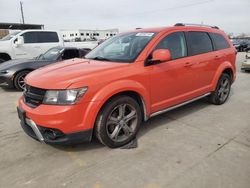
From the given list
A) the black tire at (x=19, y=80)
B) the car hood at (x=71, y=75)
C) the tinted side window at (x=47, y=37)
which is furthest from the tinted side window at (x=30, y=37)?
the car hood at (x=71, y=75)

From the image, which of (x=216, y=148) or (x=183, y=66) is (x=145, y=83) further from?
(x=216, y=148)

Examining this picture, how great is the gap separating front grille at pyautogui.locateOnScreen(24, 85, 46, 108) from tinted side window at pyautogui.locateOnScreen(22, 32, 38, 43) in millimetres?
8252

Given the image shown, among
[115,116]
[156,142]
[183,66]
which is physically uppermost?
[183,66]

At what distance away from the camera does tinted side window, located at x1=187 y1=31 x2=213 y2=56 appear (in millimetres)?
4514

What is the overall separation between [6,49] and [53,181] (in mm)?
9200

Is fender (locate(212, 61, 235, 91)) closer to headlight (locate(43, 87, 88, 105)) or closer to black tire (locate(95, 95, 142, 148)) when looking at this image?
black tire (locate(95, 95, 142, 148))

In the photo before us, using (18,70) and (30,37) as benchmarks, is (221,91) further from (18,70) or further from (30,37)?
(30,37)

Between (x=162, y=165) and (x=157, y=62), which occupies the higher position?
(x=157, y=62)

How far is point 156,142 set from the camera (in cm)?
366

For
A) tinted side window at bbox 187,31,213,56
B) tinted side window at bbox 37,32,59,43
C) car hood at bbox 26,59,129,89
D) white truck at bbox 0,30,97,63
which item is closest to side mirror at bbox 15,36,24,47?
white truck at bbox 0,30,97,63

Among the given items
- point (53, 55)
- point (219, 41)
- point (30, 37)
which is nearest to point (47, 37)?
point (30, 37)

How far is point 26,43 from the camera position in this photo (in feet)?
35.0

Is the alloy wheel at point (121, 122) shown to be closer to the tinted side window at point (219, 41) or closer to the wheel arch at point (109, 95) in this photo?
the wheel arch at point (109, 95)

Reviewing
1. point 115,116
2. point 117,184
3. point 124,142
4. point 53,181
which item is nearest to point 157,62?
point 115,116
